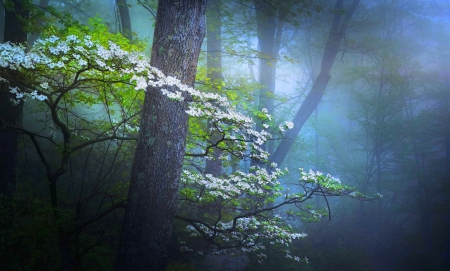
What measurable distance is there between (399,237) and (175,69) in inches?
717

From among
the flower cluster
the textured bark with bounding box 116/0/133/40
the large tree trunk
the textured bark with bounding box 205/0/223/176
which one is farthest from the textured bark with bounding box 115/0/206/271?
the large tree trunk

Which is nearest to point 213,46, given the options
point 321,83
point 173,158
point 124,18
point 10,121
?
point 124,18

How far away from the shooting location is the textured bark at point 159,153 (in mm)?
3680

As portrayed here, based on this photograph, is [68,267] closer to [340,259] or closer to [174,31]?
[174,31]

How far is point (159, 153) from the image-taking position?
3.71 m

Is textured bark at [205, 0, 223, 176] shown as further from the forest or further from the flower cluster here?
the flower cluster

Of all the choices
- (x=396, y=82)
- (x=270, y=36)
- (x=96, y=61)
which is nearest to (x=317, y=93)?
(x=270, y=36)

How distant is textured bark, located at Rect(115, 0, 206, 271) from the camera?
145 inches

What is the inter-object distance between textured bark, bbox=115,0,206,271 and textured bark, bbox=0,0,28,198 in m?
3.73

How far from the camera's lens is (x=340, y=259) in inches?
463

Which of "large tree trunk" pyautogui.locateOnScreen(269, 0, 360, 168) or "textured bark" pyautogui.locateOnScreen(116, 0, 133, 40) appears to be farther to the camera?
"large tree trunk" pyautogui.locateOnScreen(269, 0, 360, 168)

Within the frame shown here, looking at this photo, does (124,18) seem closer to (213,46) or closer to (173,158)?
(213,46)

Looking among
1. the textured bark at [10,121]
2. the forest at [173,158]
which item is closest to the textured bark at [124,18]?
the forest at [173,158]

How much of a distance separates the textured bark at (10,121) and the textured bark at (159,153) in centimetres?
373
